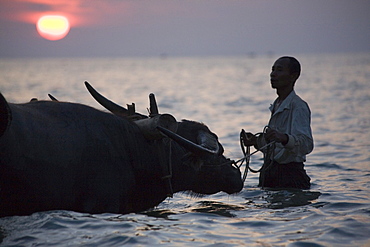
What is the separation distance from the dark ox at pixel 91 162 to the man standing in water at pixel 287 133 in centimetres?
81

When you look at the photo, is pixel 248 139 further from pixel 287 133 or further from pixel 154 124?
pixel 154 124

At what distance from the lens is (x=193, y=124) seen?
21.1 feet

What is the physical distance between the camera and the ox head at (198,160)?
6.05m

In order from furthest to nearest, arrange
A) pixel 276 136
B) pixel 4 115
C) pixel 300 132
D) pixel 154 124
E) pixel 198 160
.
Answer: pixel 300 132 < pixel 276 136 < pixel 198 160 < pixel 154 124 < pixel 4 115

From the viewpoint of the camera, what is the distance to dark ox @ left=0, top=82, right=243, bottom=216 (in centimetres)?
483

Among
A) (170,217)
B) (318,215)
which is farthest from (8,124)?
(318,215)

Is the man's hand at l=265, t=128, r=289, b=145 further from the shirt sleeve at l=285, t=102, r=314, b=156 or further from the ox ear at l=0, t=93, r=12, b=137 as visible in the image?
the ox ear at l=0, t=93, r=12, b=137

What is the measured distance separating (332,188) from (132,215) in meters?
3.18

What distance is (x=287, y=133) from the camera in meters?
6.89

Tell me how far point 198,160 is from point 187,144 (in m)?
0.49

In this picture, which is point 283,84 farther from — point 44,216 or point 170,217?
point 44,216

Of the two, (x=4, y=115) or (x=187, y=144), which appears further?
(x=187, y=144)

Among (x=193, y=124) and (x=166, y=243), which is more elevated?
(x=193, y=124)

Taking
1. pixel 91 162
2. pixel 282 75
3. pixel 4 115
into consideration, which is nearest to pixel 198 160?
pixel 91 162
